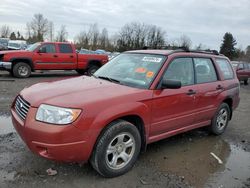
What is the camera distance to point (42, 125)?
3434 millimetres

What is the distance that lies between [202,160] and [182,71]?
1.54 metres

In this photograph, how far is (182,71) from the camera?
5.07 m

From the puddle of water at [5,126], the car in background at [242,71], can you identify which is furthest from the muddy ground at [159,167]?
the car in background at [242,71]

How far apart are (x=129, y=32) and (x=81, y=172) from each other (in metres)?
65.4

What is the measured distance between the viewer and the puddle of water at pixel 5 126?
18.6 ft

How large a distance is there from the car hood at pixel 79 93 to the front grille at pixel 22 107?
0.06 meters

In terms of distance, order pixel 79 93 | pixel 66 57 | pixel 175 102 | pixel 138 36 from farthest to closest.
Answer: pixel 138 36, pixel 66 57, pixel 175 102, pixel 79 93

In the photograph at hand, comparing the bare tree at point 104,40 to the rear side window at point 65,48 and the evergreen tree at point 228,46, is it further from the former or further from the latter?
the rear side window at point 65,48

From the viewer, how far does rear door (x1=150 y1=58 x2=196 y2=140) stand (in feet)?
14.6

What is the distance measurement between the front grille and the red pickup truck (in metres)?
9.32

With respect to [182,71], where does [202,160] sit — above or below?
below

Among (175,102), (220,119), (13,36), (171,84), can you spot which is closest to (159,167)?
(175,102)

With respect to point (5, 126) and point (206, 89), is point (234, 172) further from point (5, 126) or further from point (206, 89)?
point (5, 126)

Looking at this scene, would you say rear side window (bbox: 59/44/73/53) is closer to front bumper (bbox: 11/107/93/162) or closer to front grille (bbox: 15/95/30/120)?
front grille (bbox: 15/95/30/120)
